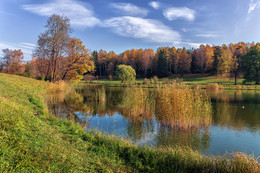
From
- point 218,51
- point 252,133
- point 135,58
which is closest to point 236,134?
point 252,133

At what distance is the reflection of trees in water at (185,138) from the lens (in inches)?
299

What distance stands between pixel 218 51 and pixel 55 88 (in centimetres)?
5911

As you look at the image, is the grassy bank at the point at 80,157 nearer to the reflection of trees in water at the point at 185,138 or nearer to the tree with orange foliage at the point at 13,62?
the reflection of trees in water at the point at 185,138

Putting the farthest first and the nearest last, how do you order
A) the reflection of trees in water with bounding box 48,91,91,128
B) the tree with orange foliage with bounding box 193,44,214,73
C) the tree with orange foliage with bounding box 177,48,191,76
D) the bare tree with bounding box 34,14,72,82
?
the tree with orange foliage with bounding box 193,44,214,73
the tree with orange foliage with bounding box 177,48,191,76
the bare tree with bounding box 34,14,72,82
the reflection of trees in water with bounding box 48,91,91,128

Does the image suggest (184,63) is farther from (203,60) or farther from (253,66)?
(253,66)

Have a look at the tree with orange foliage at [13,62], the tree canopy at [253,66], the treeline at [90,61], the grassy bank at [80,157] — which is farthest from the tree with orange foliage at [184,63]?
the grassy bank at [80,157]

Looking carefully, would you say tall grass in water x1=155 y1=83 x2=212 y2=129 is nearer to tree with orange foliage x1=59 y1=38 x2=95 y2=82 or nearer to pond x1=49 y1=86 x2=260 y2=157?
pond x1=49 y1=86 x2=260 y2=157

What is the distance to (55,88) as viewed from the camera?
27719 millimetres

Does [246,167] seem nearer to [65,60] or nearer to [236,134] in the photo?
[236,134]

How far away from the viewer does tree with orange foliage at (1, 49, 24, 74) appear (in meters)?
49.3

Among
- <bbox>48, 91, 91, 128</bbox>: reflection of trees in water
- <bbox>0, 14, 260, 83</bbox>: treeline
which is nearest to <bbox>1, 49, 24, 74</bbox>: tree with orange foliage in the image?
<bbox>0, 14, 260, 83</bbox>: treeline

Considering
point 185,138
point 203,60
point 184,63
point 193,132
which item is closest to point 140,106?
point 193,132

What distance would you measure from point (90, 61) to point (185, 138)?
86.6 feet

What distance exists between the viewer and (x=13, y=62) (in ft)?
167
